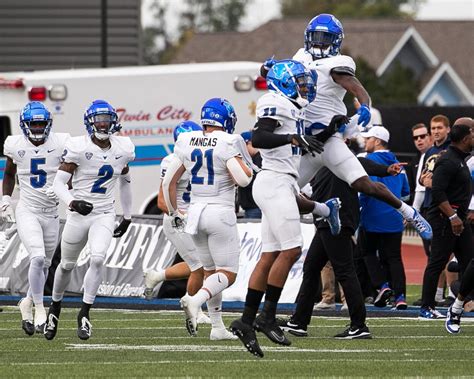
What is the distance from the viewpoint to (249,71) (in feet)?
67.3

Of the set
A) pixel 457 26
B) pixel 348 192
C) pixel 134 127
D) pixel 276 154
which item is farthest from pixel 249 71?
pixel 457 26

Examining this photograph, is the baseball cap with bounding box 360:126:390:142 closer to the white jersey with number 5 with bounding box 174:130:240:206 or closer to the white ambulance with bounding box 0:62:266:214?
the white jersey with number 5 with bounding box 174:130:240:206

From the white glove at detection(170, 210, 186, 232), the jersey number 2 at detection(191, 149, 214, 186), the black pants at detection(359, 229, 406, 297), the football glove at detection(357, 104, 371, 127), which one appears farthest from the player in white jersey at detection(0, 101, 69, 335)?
the black pants at detection(359, 229, 406, 297)

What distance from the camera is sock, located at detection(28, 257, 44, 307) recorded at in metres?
11.1

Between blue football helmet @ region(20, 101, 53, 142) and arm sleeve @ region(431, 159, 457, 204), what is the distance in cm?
322

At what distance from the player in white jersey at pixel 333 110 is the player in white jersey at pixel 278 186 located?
0.43m

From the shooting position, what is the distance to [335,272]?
34.9 ft

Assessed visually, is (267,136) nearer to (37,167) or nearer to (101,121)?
(101,121)

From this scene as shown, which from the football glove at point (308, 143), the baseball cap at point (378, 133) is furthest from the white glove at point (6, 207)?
the baseball cap at point (378, 133)

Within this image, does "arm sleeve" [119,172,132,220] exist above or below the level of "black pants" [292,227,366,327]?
above

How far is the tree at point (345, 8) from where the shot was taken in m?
76.2

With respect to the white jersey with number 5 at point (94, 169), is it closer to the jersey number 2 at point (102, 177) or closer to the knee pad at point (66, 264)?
the jersey number 2 at point (102, 177)

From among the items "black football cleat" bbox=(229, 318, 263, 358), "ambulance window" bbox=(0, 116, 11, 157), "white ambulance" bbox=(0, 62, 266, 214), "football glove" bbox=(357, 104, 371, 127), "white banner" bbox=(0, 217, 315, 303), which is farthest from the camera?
"white ambulance" bbox=(0, 62, 266, 214)

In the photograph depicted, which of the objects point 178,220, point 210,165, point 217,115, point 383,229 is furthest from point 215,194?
point 383,229
